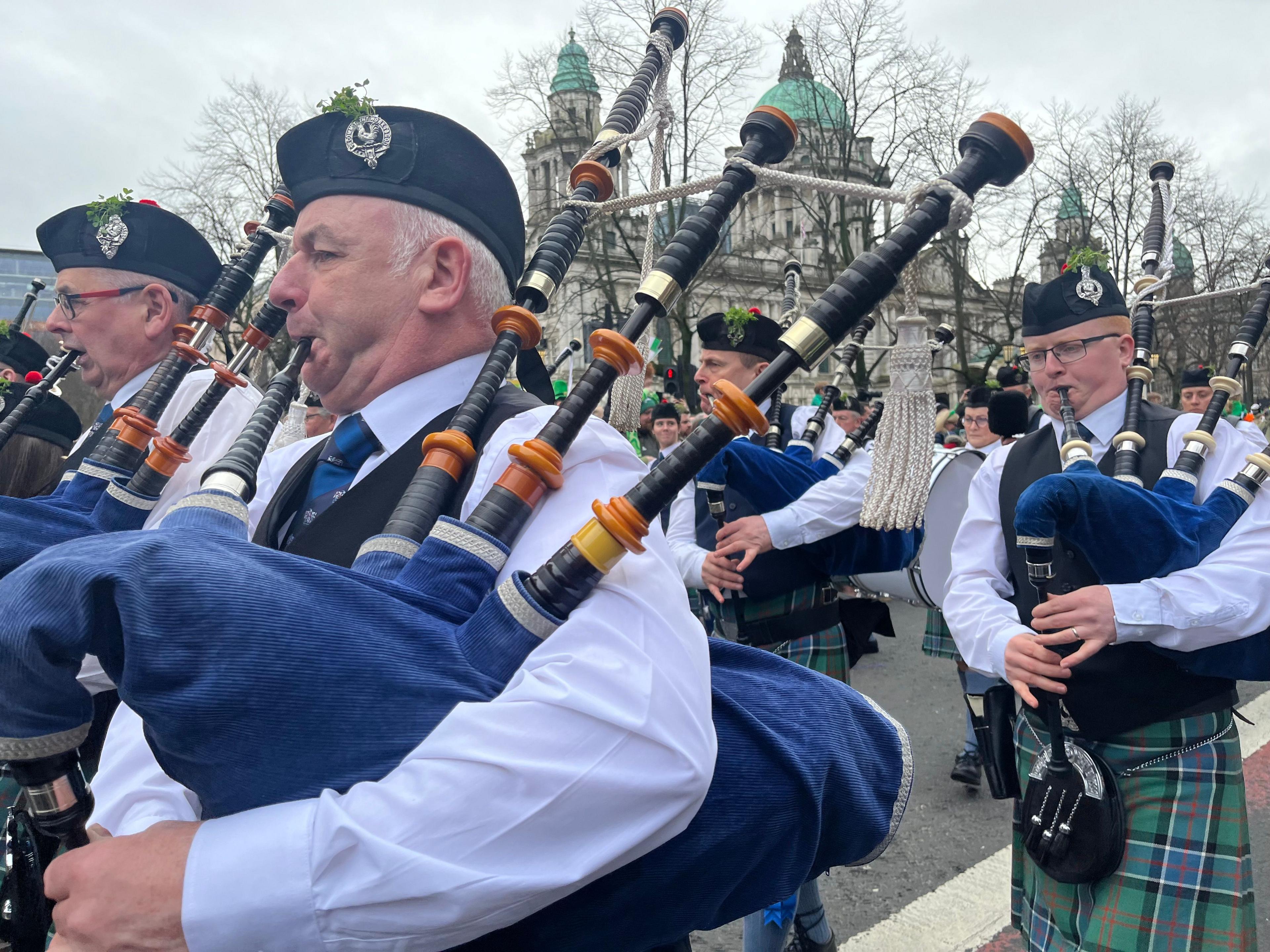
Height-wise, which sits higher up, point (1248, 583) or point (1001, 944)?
point (1248, 583)

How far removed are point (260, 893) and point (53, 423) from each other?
3328 mm

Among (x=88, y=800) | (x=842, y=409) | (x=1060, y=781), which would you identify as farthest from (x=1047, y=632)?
(x=842, y=409)

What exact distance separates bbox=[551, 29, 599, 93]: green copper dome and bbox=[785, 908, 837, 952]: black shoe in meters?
16.4

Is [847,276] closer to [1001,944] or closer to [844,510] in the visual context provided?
[844,510]

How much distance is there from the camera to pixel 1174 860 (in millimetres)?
2270

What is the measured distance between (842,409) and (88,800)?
7.77m

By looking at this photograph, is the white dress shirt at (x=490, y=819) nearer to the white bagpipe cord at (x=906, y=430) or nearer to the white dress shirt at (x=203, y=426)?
the white bagpipe cord at (x=906, y=430)

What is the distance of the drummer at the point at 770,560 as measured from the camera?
3658mm

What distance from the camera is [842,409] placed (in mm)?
8352

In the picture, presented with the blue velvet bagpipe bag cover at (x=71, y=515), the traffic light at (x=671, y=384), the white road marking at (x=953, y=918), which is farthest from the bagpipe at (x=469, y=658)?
the traffic light at (x=671, y=384)

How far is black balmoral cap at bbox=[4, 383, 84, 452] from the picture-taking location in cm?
345

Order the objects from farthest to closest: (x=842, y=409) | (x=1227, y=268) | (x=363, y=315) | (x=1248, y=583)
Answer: (x=1227, y=268) → (x=842, y=409) → (x=1248, y=583) → (x=363, y=315)

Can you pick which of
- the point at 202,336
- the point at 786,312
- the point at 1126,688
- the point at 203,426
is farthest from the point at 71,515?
the point at 786,312

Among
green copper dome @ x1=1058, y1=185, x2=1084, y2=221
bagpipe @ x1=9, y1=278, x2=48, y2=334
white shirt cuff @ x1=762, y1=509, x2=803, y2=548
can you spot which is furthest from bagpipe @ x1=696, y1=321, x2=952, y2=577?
green copper dome @ x1=1058, y1=185, x2=1084, y2=221
